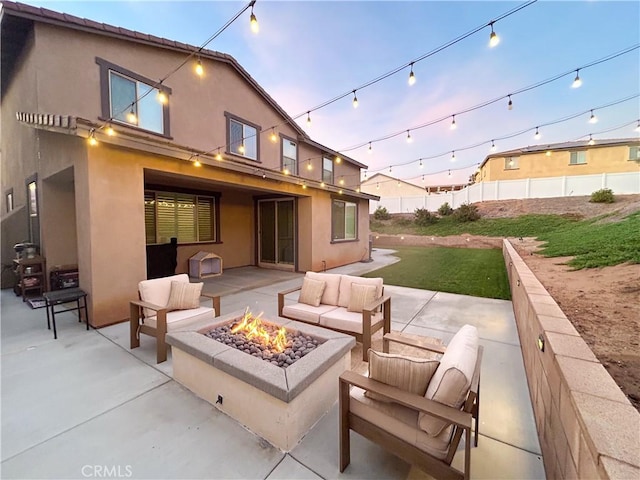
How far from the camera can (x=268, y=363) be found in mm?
2326

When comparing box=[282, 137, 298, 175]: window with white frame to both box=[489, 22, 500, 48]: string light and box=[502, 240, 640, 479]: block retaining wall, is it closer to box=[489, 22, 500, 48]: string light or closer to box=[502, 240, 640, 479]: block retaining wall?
box=[489, 22, 500, 48]: string light

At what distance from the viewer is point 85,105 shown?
5.75m

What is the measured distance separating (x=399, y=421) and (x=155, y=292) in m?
3.50

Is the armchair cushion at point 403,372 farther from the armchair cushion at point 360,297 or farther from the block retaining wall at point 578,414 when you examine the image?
the armchair cushion at point 360,297

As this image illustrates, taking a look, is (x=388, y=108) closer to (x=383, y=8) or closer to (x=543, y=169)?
(x=383, y=8)

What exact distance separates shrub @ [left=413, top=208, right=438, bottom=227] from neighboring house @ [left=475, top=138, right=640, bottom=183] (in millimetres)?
6812

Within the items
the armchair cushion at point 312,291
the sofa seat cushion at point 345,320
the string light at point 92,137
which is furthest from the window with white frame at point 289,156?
the sofa seat cushion at point 345,320

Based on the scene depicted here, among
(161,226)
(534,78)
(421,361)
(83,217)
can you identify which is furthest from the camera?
(161,226)

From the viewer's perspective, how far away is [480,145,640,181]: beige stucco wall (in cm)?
1945

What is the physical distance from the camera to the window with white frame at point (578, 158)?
20281 mm

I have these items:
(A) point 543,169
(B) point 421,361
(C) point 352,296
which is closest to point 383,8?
(C) point 352,296

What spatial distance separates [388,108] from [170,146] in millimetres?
7449

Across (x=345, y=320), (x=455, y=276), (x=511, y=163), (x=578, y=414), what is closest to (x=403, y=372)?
(x=578, y=414)

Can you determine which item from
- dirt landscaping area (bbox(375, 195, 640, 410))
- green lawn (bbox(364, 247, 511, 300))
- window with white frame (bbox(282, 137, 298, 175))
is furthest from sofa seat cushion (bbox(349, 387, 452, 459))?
window with white frame (bbox(282, 137, 298, 175))
